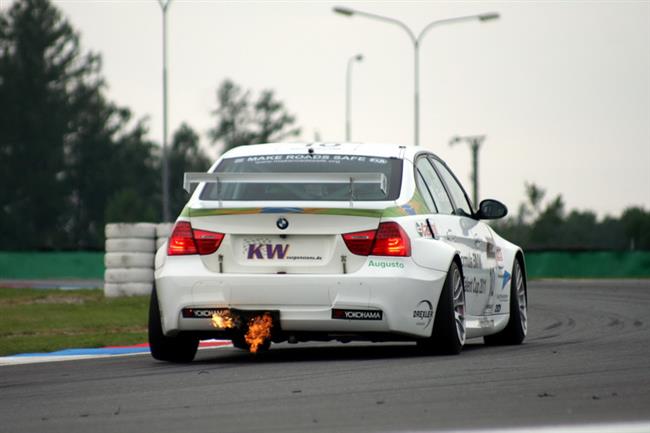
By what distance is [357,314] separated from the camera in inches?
390

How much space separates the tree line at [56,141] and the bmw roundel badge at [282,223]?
7428 cm

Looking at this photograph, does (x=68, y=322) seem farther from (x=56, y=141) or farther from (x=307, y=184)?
(x=56, y=141)

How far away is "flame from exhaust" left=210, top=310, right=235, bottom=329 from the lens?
32.9ft

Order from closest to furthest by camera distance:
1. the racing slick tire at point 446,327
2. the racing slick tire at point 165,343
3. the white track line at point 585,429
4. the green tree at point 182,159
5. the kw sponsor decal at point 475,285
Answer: the white track line at point 585,429
the racing slick tire at point 446,327
the racing slick tire at point 165,343
the kw sponsor decal at point 475,285
the green tree at point 182,159

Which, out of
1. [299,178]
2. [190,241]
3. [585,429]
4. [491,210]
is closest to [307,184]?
[299,178]

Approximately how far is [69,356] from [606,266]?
3822cm

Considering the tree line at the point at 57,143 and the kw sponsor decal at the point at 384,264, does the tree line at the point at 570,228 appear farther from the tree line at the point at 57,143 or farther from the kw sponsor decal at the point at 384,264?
the kw sponsor decal at the point at 384,264

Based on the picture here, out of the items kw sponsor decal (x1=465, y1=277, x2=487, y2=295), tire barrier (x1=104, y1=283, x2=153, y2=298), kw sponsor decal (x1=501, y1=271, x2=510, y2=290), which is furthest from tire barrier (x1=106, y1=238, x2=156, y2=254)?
kw sponsor decal (x1=465, y1=277, x2=487, y2=295)

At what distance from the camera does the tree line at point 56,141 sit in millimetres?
85812

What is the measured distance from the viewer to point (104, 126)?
3615 inches

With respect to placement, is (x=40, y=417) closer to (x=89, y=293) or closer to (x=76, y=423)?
(x=76, y=423)

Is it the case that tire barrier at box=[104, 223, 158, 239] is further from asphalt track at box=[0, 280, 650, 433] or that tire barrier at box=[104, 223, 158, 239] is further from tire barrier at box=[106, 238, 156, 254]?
asphalt track at box=[0, 280, 650, 433]

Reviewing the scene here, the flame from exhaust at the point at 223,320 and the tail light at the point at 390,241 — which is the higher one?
the tail light at the point at 390,241

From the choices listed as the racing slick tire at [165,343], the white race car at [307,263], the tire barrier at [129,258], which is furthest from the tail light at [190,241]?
the tire barrier at [129,258]
